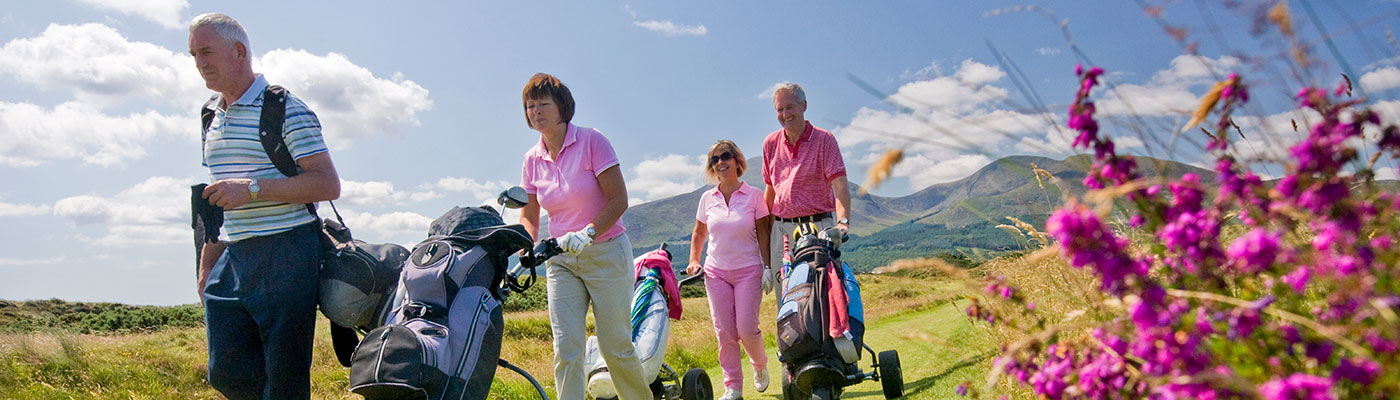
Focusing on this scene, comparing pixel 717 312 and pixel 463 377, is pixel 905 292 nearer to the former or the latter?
pixel 717 312


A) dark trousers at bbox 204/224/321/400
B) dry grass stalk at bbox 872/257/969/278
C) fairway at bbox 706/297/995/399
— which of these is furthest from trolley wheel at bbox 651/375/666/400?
dry grass stalk at bbox 872/257/969/278

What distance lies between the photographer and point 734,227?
6.18 metres

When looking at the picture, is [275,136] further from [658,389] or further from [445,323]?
[658,389]

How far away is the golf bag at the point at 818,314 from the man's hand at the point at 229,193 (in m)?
2.75

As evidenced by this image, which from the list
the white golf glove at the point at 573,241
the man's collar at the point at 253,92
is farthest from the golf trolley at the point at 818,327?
the man's collar at the point at 253,92

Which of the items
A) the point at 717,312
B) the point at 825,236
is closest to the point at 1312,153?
the point at 825,236

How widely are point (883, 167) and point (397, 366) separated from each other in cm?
200

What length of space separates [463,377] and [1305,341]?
97.2 inches

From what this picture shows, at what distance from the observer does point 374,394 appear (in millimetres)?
2791

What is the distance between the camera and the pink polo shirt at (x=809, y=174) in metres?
5.89

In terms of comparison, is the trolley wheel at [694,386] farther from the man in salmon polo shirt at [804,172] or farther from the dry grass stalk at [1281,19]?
the dry grass stalk at [1281,19]

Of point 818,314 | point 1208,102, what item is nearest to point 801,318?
point 818,314

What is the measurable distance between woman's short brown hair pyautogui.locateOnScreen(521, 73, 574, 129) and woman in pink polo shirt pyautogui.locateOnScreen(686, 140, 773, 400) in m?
1.94

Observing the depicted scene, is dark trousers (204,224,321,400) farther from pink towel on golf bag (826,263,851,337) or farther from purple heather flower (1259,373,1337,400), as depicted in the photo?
purple heather flower (1259,373,1337,400)
